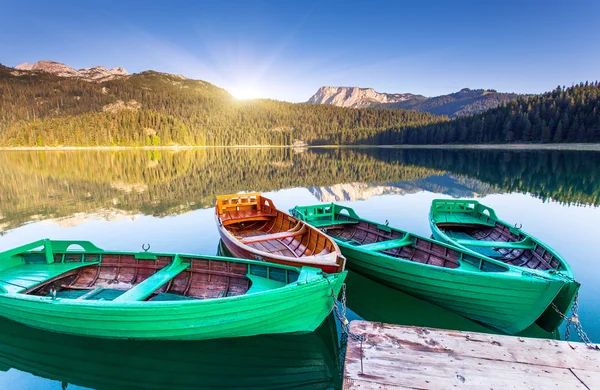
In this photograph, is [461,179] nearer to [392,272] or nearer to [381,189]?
[381,189]

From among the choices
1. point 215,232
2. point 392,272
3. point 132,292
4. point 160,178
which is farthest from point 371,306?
point 160,178

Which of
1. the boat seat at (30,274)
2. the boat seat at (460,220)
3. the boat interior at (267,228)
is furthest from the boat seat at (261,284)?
the boat seat at (460,220)

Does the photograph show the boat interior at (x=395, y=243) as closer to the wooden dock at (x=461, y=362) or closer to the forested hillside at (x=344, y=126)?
the wooden dock at (x=461, y=362)

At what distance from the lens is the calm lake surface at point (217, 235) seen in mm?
6219

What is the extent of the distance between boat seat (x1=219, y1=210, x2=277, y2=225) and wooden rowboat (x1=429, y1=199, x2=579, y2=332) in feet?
22.7

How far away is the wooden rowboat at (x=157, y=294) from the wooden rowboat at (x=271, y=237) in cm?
47

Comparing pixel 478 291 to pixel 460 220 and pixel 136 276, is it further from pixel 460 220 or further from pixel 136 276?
pixel 136 276

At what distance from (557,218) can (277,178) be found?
26.9 metres

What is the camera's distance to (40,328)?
6.97 metres

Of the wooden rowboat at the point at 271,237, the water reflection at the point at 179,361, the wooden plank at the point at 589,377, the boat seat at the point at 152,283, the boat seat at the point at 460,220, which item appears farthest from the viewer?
the boat seat at the point at 460,220

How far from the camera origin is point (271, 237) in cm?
1044

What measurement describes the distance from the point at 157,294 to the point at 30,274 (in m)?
3.76

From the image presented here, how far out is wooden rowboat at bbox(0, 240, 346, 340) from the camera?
19.2ft

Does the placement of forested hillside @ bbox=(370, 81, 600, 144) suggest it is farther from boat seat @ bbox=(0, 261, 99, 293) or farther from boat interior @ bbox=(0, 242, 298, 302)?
boat seat @ bbox=(0, 261, 99, 293)
